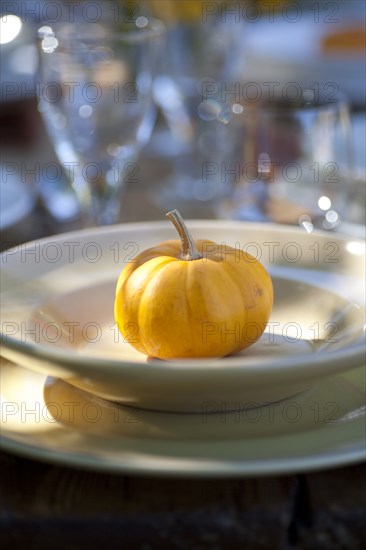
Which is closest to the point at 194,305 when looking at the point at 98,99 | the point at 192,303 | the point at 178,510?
the point at 192,303

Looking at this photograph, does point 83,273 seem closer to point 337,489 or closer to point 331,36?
point 337,489

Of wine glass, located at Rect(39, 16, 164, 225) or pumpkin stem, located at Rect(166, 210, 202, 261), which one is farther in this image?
wine glass, located at Rect(39, 16, 164, 225)

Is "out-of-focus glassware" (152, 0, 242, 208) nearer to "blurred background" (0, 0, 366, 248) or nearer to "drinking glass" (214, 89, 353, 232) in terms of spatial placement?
"blurred background" (0, 0, 366, 248)

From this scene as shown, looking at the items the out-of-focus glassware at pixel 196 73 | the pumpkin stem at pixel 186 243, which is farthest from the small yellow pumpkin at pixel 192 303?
the out-of-focus glassware at pixel 196 73

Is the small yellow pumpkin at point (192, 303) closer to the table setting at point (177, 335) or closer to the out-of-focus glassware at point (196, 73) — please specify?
the table setting at point (177, 335)

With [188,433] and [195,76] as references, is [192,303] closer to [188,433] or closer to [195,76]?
[188,433]

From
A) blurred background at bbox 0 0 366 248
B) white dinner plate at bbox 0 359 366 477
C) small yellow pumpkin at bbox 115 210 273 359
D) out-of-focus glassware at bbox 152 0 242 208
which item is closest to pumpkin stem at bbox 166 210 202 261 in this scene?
small yellow pumpkin at bbox 115 210 273 359

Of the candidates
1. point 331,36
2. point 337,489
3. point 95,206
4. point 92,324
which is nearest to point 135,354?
point 92,324
